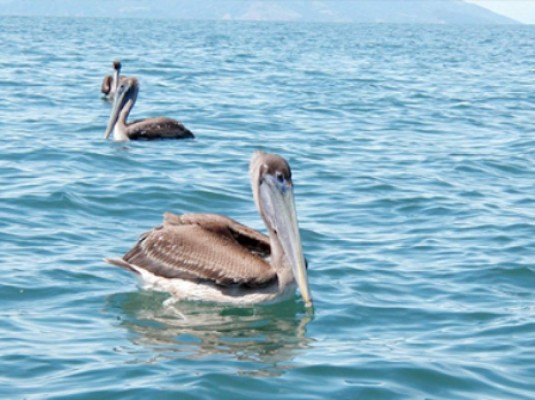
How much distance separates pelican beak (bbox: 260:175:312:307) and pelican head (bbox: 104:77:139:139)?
28.6 ft

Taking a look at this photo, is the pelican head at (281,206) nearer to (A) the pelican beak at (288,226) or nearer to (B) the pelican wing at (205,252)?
(A) the pelican beak at (288,226)

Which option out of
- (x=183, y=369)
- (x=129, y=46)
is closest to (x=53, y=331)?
(x=183, y=369)

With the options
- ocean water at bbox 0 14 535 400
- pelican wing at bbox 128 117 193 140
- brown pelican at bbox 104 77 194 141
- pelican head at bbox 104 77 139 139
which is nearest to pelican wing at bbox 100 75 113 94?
ocean water at bbox 0 14 535 400

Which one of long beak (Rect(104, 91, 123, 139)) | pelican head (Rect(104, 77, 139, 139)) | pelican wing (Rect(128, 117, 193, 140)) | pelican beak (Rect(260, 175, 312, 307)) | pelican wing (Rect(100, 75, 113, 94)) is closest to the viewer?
pelican beak (Rect(260, 175, 312, 307))

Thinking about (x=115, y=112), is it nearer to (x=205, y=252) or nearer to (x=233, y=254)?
(x=205, y=252)

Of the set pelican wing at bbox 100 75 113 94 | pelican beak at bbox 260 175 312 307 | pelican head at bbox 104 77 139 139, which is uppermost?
pelican beak at bbox 260 175 312 307

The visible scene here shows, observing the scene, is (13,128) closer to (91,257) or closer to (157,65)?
(91,257)

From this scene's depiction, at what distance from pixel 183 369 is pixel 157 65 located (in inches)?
976

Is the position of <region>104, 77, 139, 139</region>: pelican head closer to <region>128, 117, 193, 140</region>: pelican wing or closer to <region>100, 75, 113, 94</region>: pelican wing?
<region>128, 117, 193, 140</region>: pelican wing

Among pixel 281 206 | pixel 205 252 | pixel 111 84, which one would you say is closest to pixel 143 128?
pixel 111 84

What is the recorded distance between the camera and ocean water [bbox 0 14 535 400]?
20.7ft

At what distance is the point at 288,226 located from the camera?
7.40 m

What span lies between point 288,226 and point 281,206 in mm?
149

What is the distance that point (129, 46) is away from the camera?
Result: 4128cm
